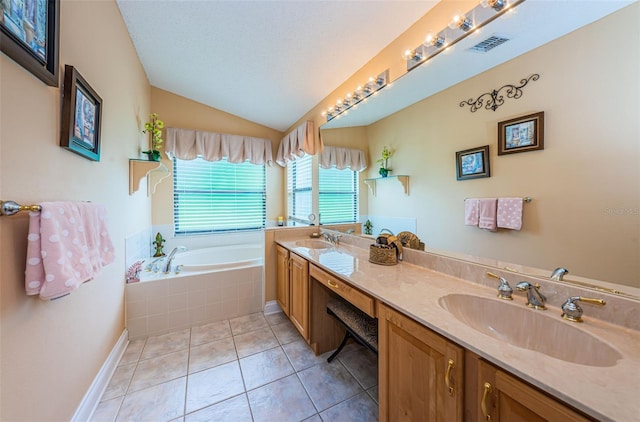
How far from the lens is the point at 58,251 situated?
892 millimetres

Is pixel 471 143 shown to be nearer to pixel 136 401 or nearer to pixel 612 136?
pixel 612 136

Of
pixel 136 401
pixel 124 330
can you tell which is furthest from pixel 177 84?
pixel 136 401

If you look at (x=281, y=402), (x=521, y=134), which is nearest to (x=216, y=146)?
(x=281, y=402)

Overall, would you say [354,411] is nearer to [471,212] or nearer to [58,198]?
[471,212]

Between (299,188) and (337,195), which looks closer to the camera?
(337,195)

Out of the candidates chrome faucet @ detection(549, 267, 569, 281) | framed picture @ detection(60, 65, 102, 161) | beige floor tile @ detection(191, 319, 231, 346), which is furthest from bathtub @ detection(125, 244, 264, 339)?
chrome faucet @ detection(549, 267, 569, 281)

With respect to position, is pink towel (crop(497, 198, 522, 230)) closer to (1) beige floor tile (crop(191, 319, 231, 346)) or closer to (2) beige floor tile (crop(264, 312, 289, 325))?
(2) beige floor tile (crop(264, 312, 289, 325))

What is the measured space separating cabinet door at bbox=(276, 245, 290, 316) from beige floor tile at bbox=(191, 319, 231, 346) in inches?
22.0

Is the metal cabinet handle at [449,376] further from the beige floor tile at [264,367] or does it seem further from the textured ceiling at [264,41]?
the textured ceiling at [264,41]

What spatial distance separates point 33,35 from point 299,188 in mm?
2388

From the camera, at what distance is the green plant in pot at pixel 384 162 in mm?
1632

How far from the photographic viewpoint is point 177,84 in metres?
2.83

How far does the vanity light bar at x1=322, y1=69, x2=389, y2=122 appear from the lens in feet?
5.72

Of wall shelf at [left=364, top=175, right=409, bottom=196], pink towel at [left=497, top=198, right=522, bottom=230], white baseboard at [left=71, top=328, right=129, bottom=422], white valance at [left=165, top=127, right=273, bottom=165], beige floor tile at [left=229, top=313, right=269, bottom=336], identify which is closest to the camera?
pink towel at [left=497, top=198, right=522, bottom=230]
